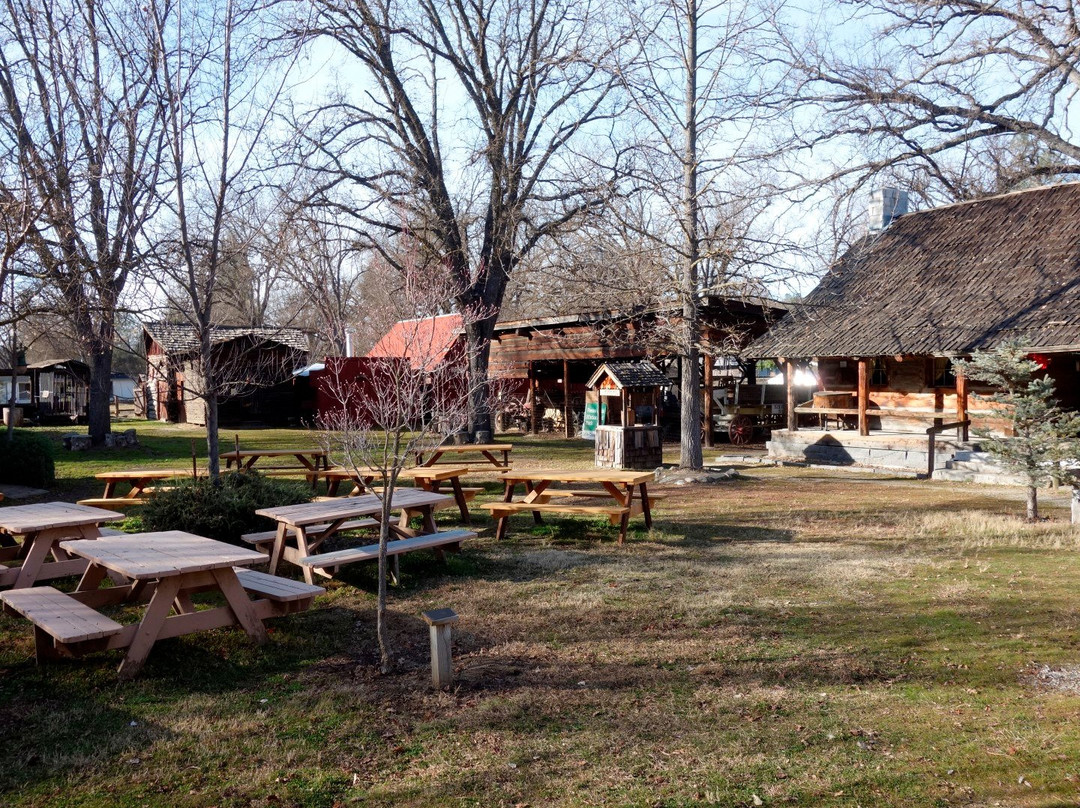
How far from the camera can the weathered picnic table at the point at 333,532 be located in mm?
7191

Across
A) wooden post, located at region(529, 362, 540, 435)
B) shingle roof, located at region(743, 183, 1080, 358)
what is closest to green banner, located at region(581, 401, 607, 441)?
wooden post, located at region(529, 362, 540, 435)

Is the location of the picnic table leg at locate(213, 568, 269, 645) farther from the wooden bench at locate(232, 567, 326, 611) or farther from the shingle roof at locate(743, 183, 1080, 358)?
the shingle roof at locate(743, 183, 1080, 358)

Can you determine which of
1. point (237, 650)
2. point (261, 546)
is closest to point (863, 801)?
point (237, 650)

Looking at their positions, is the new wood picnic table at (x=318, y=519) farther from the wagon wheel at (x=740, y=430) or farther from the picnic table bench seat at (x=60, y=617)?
the wagon wheel at (x=740, y=430)

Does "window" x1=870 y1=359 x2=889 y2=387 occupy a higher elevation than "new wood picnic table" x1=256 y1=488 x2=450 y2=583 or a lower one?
higher

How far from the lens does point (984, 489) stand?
1395 centimetres

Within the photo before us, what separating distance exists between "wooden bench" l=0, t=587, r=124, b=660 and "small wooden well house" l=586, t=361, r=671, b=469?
1068 cm

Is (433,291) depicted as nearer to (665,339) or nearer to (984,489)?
(984,489)

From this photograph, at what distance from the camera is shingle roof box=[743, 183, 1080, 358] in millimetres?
15172

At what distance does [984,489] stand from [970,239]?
23.8 ft

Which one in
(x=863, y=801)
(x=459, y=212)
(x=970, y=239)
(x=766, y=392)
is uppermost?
(x=459, y=212)

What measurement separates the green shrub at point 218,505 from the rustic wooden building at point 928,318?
10.6 meters

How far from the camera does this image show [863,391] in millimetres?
17250

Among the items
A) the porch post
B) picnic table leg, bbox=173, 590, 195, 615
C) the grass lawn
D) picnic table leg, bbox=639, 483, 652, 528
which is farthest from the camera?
the porch post
